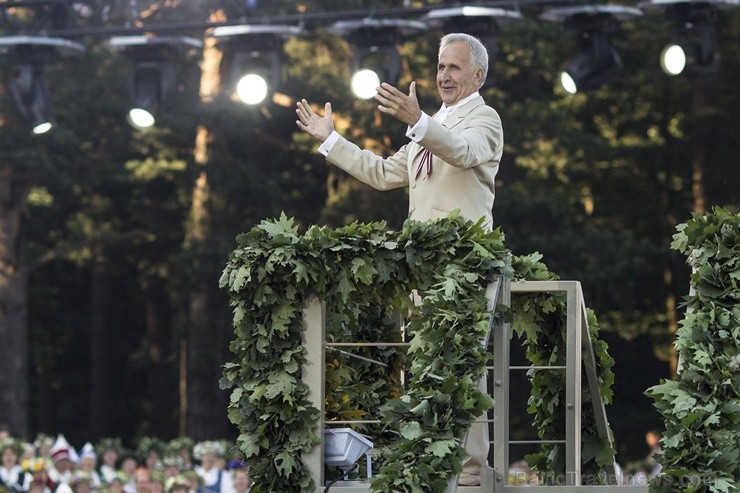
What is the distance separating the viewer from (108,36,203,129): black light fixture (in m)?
15.4

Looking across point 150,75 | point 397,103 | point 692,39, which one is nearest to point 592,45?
point 692,39

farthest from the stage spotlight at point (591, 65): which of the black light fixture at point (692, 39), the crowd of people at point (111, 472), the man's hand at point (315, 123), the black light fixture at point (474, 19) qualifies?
the man's hand at point (315, 123)

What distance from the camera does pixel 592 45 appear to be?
48.3 feet

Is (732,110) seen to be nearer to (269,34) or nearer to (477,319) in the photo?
(269,34)

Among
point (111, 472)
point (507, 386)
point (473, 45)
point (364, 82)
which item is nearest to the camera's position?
point (507, 386)

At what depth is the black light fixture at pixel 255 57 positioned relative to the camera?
1481 cm

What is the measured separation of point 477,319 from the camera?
5.59 meters

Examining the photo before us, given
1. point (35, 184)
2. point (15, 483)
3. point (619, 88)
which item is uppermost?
point (619, 88)

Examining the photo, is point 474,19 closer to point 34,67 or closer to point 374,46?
point 374,46

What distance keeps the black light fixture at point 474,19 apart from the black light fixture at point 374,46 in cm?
59

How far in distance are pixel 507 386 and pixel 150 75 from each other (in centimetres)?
1003

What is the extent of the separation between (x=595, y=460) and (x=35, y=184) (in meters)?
20.3

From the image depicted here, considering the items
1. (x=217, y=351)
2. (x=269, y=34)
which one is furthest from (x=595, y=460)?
(x=217, y=351)

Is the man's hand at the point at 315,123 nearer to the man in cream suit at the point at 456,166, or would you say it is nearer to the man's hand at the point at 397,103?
the man in cream suit at the point at 456,166
